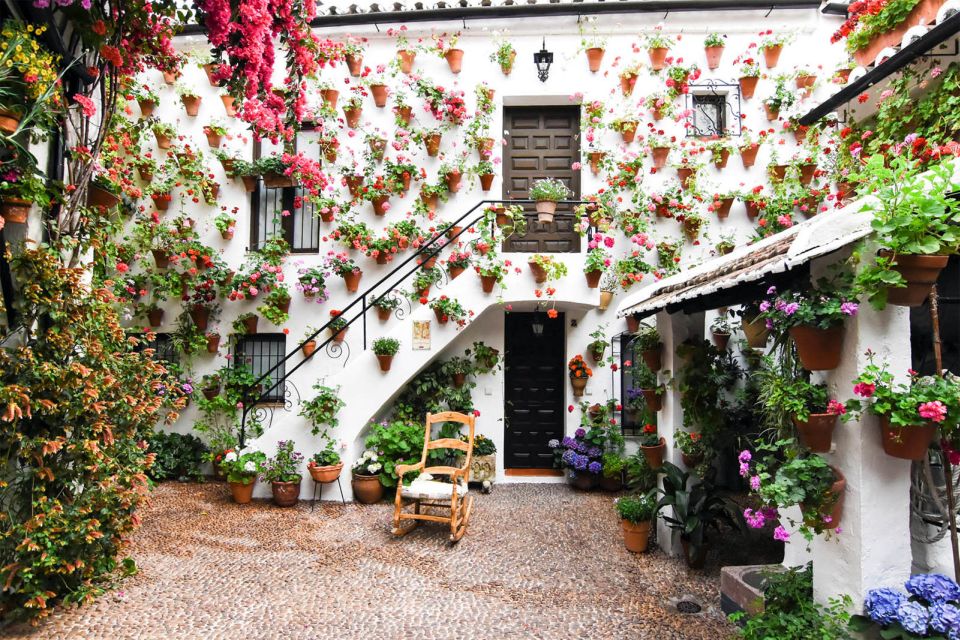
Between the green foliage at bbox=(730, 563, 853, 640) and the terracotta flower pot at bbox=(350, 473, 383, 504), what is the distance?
4.45 m

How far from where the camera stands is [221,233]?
8.07 m

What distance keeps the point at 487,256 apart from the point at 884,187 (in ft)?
15.8

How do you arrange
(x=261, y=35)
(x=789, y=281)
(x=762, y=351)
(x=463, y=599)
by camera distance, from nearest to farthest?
(x=789, y=281) → (x=261, y=35) → (x=463, y=599) → (x=762, y=351)

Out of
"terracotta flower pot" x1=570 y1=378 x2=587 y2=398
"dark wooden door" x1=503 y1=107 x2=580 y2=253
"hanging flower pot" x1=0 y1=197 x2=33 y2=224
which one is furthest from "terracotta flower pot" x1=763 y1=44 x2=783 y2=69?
"hanging flower pot" x1=0 y1=197 x2=33 y2=224

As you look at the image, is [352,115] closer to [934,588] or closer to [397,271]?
[397,271]

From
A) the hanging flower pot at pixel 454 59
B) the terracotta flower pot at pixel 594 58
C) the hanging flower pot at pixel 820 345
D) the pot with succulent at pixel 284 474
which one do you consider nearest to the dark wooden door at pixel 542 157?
the terracotta flower pot at pixel 594 58

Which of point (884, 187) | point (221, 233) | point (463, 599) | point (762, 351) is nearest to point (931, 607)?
point (884, 187)

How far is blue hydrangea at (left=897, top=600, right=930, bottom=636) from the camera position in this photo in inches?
102

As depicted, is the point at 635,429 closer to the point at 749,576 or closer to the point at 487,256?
the point at 487,256

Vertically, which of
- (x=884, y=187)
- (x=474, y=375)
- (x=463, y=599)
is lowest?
(x=463, y=599)

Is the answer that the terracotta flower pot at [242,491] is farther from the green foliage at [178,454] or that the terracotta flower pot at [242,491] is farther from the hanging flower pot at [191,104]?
the hanging flower pot at [191,104]

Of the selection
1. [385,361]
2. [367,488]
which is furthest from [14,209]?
[367,488]

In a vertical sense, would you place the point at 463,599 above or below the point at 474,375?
below

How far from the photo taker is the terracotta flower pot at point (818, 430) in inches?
115
